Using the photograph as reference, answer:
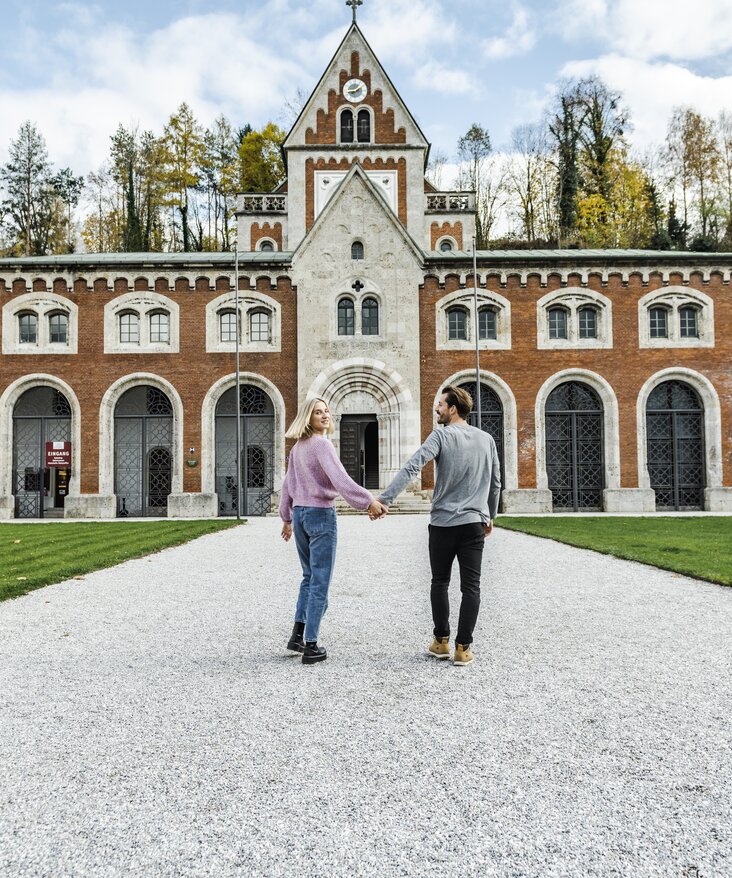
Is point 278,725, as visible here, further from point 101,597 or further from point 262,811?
point 101,597

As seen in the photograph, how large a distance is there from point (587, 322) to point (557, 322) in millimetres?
1095

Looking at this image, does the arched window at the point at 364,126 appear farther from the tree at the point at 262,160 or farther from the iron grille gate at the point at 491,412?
the tree at the point at 262,160

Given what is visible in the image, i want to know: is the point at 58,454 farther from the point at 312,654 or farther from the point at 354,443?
the point at 312,654

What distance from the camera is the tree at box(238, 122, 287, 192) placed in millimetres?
44312

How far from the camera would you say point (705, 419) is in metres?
24.1

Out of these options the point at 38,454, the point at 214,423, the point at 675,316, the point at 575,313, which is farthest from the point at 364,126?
the point at 38,454

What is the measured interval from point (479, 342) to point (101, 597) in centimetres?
1916

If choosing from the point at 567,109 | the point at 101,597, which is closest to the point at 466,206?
the point at 567,109

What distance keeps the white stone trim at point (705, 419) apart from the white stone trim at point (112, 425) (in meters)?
16.4

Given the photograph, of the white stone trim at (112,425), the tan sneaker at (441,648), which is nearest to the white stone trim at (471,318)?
the white stone trim at (112,425)

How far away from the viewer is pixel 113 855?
2.44 m

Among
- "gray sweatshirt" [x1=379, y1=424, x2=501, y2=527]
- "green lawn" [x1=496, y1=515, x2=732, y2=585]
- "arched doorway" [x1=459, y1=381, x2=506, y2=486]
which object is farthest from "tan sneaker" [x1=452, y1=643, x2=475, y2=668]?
"arched doorway" [x1=459, y1=381, x2=506, y2=486]

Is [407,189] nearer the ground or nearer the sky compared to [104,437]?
nearer the sky

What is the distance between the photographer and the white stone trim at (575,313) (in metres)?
24.3
